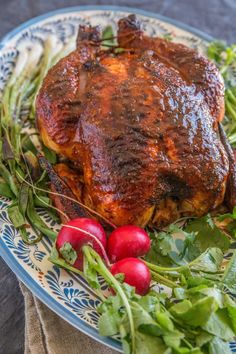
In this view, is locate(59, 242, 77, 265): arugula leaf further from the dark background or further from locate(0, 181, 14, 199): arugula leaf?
the dark background

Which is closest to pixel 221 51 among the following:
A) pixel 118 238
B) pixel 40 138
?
pixel 40 138

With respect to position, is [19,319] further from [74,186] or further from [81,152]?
[81,152]

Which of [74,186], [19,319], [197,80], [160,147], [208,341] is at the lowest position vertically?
[19,319]

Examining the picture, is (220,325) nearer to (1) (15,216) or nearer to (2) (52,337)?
(2) (52,337)

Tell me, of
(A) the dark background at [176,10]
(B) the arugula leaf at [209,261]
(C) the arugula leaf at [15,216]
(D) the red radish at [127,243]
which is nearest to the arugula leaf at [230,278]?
(B) the arugula leaf at [209,261]

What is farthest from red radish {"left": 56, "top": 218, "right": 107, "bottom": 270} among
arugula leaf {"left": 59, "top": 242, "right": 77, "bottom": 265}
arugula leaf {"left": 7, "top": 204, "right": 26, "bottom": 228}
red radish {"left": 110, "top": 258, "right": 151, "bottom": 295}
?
arugula leaf {"left": 7, "top": 204, "right": 26, "bottom": 228}

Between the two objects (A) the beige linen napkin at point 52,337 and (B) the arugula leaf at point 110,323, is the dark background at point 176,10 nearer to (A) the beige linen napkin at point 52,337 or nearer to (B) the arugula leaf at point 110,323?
(A) the beige linen napkin at point 52,337
